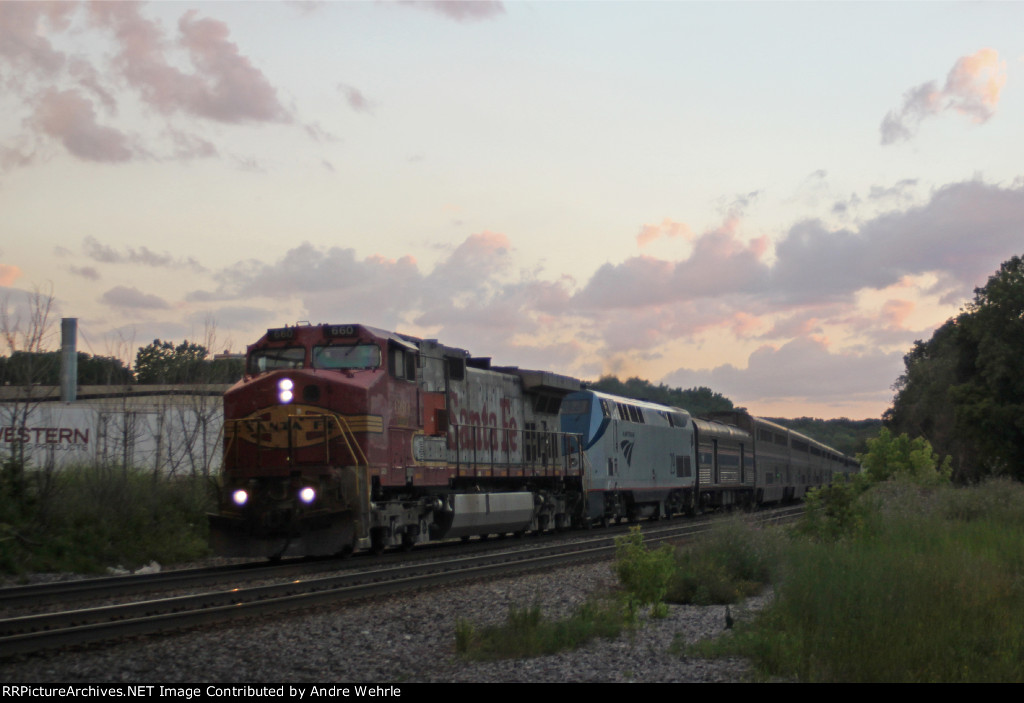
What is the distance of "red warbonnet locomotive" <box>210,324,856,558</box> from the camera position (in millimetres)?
14922

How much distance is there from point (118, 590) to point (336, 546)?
138 inches

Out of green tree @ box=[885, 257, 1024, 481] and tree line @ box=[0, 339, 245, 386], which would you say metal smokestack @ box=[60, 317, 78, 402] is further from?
green tree @ box=[885, 257, 1024, 481]

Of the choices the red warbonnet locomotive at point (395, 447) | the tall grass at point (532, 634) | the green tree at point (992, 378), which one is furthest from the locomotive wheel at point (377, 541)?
the green tree at point (992, 378)

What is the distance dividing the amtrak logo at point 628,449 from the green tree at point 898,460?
28.1ft

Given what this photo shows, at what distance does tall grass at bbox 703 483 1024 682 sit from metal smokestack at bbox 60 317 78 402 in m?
35.3

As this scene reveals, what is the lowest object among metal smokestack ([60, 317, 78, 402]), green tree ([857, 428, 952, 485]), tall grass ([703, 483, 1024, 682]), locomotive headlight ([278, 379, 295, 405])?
tall grass ([703, 483, 1024, 682])

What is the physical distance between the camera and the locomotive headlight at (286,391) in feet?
50.6

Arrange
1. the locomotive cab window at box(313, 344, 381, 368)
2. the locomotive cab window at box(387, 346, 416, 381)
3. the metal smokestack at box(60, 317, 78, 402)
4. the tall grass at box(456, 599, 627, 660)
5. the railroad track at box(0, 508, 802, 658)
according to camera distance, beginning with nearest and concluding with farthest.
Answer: the tall grass at box(456, 599, 627, 660) < the railroad track at box(0, 508, 802, 658) < the locomotive cab window at box(313, 344, 381, 368) < the locomotive cab window at box(387, 346, 416, 381) < the metal smokestack at box(60, 317, 78, 402)

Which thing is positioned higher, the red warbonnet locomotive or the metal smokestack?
the metal smokestack

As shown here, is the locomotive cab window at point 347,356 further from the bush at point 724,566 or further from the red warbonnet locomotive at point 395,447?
the bush at point 724,566

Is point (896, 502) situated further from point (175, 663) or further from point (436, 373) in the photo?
point (175, 663)

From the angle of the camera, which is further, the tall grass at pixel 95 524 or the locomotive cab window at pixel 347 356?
the locomotive cab window at pixel 347 356

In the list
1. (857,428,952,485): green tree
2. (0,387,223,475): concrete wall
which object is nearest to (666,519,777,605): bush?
(0,387,223,475): concrete wall

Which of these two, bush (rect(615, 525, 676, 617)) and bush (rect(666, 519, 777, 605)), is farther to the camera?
bush (rect(666, 519, 777, 605))
